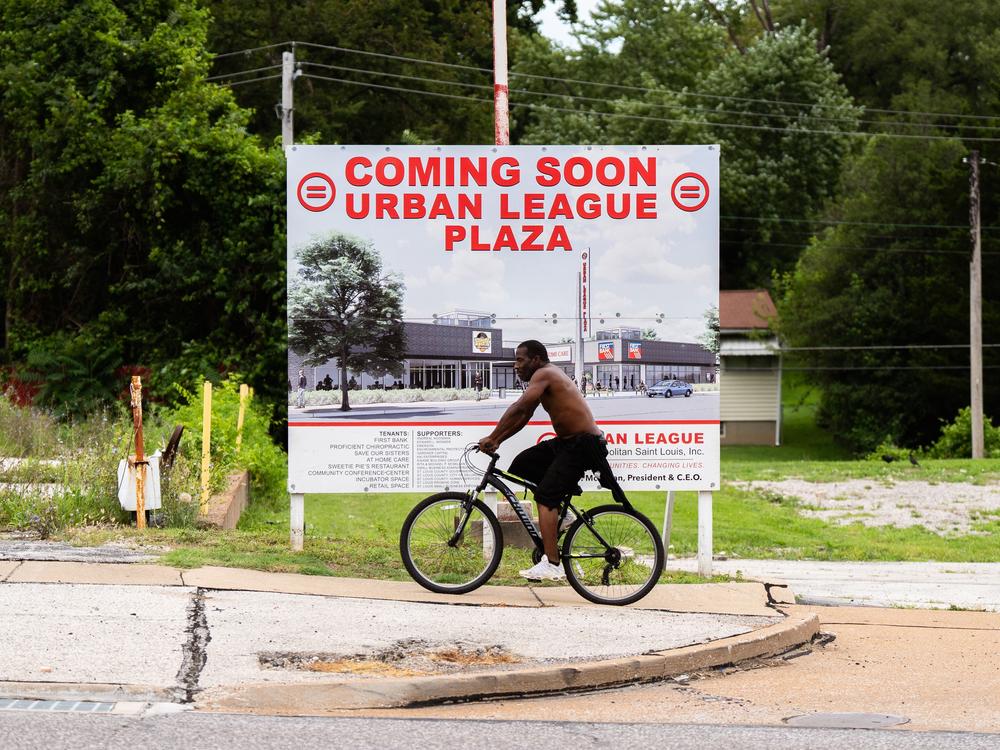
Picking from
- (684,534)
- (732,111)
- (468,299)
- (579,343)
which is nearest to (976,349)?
(732,111)

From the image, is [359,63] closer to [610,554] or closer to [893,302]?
[893,302]

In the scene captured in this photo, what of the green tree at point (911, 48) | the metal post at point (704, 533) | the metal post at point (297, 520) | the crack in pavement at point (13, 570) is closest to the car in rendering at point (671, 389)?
the metal post at point (704, 533)

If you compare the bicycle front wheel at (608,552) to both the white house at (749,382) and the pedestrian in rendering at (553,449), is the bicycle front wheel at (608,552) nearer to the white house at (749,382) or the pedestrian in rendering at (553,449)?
the pedestrian in rendering at (553,449)

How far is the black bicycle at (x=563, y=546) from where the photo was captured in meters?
10.3

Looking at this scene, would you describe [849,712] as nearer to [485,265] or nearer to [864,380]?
[485,265]

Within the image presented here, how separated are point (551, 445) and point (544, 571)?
3.06ft

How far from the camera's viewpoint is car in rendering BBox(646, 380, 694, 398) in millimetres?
11523

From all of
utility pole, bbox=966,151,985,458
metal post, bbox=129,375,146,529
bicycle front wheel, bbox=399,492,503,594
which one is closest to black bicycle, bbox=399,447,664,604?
bicycle front wheel, bbox=399,492,503,594

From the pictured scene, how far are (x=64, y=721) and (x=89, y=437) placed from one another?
9.31 metres

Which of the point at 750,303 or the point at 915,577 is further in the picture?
the point at 750,303

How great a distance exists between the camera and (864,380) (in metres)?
50.2

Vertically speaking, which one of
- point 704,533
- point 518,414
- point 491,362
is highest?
point 491,362

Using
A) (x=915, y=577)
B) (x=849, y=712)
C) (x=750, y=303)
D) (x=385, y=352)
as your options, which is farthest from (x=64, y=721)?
(x=750, y=303)

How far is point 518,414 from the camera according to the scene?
1069 cm
